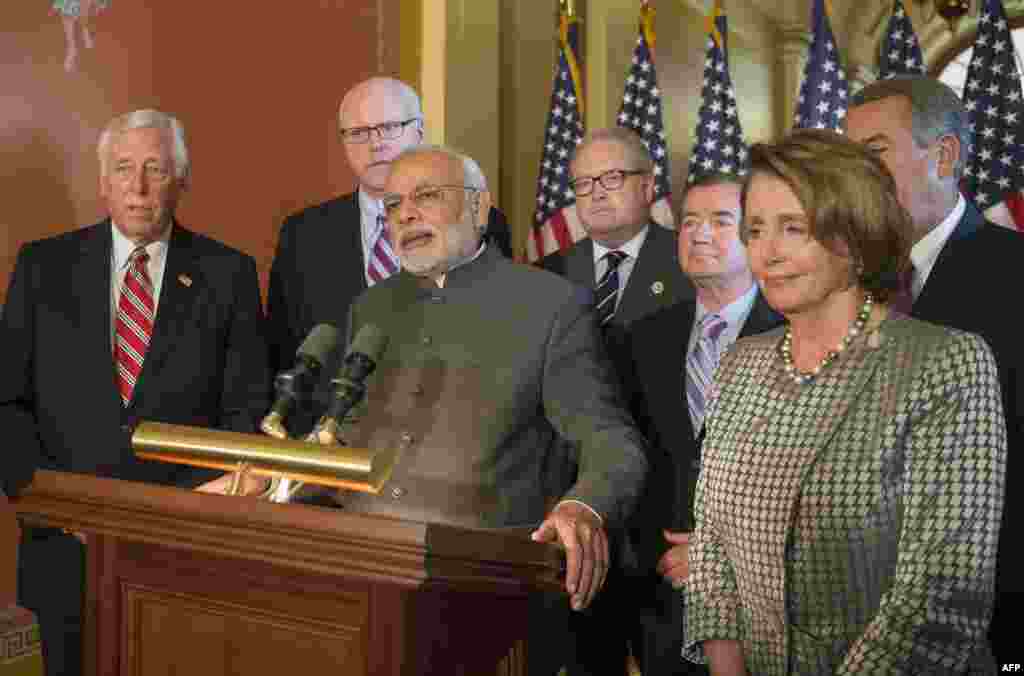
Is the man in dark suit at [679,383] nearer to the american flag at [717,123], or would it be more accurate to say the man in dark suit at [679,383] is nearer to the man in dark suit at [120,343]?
the man in dark suit at [120,343]

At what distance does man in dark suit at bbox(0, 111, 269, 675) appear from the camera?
3047 millimetres

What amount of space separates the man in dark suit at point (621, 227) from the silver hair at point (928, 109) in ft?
3.10

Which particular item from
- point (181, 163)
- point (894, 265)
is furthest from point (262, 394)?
point (894, 265)

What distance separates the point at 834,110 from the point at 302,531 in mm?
4439

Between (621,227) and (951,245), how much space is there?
1.18 m

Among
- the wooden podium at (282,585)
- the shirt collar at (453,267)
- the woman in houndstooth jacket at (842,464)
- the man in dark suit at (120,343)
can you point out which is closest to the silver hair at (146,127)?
the man in dark suit at (120,343)

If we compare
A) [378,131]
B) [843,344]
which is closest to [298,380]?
[843,344]

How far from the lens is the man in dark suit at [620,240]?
142 inches

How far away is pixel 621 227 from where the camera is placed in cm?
369

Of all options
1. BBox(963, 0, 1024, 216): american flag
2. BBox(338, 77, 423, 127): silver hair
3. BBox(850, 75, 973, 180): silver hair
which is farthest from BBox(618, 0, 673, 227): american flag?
Result: BBox(850, 75, 973, 180): silver hair

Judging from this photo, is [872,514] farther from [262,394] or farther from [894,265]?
[262,394]

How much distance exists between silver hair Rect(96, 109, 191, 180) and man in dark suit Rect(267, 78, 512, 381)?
507 millimetres

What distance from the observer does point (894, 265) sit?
2.06 m

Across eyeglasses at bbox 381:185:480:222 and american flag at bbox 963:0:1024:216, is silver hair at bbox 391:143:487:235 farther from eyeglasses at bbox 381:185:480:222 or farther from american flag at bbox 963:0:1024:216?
american flag at bbox 963:0:1024:216
